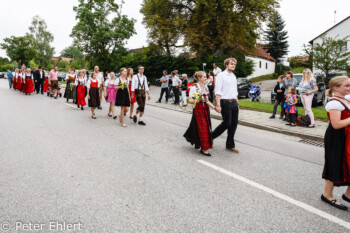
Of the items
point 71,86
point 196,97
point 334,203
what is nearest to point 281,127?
point 196,97

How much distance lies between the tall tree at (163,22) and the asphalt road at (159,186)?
76.5ft

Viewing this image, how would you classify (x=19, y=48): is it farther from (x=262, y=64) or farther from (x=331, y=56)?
(x=331, y=56)

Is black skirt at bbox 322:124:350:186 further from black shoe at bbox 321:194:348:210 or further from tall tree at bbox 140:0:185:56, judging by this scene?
tall tree at bbox 140:0:185:56

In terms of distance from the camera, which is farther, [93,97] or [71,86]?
[71,86]

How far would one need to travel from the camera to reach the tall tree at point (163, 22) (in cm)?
2739

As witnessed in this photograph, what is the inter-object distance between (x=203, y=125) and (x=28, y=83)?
675 inches

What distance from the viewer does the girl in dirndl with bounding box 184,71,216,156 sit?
201 inches

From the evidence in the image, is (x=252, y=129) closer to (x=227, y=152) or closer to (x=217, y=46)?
(x=227, y=152)

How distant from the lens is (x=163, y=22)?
90.2 feet

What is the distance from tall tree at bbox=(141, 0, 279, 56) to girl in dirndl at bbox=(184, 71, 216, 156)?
21841 millimetres

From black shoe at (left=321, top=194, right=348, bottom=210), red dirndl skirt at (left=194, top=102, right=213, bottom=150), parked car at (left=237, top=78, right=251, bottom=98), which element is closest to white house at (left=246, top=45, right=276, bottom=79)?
parked car at (left=237, top=78, right=251, bottom=98)

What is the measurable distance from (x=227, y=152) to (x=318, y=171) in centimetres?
172

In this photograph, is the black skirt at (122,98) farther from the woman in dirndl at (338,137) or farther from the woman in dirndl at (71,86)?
the woman in dirndl at (71,86)

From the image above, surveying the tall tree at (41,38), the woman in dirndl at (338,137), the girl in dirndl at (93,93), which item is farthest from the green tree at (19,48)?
the woman in dirndl at (338,137)
